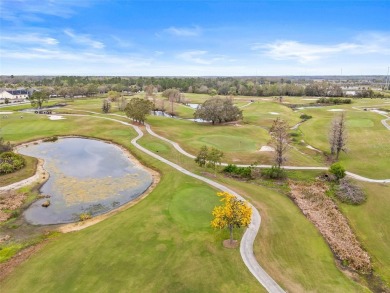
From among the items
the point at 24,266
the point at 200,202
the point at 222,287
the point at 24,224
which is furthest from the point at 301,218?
the point at 24,224

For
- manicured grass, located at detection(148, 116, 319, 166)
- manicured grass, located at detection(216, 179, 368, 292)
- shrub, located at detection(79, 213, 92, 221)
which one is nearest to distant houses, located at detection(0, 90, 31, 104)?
manicured grass, located at detection(148, 116, 319, 166)

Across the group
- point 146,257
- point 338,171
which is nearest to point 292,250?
point 146,257

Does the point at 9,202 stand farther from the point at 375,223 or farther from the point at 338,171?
the point at 338,171

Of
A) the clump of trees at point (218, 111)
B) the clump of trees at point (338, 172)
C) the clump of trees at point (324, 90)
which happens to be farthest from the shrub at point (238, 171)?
the clump of trees at point (324, 90)

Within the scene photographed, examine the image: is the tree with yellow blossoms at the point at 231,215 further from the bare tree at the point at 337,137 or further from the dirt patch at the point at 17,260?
the bare tree at the point at 337,137

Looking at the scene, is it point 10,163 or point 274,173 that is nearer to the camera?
point 274,173

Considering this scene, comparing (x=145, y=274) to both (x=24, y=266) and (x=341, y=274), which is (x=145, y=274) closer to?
(x=24, y=266)
